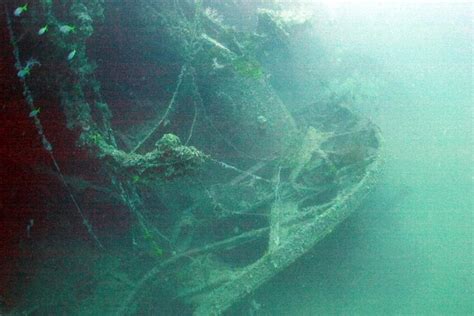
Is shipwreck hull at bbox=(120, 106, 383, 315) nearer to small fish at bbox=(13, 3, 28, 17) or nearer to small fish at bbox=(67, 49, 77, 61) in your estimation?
small fish at bbox=(67, 49, 77, 61)

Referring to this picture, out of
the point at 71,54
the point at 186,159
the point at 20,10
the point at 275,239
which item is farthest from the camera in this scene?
the point at 275,239

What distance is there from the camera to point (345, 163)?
611cm

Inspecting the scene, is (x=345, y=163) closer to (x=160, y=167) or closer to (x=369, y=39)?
(x=160, y=167)

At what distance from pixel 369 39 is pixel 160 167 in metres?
13.1

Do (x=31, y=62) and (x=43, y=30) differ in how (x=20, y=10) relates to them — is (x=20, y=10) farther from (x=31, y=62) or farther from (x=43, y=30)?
(x=31, y=62)

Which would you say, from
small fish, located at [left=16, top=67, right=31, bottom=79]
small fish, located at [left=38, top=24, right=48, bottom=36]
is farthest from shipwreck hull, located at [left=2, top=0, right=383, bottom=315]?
small fish, located at [left=38, top=24, right=48, bottom=36]

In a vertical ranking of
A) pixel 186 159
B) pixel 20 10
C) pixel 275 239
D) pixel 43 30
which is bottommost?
pixel 275 239

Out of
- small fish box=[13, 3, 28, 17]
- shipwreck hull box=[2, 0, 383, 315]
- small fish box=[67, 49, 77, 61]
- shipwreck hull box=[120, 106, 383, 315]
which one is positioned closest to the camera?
small fish box=[13, 3, 28, 17]

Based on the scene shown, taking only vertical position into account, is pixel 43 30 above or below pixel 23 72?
above

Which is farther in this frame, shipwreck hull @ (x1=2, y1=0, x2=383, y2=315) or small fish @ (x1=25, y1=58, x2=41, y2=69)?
shipwreck hull @ (x1=2, y1=0, x2=383, y2=315)

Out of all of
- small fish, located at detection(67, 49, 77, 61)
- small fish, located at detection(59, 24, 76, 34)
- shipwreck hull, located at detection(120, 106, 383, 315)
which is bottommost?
shipwreck hull, located at detection(120, 106, 383, 315)

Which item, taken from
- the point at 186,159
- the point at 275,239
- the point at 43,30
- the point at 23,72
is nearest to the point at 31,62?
the point at 23,72

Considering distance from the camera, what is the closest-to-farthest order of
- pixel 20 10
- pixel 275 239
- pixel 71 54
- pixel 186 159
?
pixel 20 10, pixel 71 54, pixel 186 159, pixel 275 239

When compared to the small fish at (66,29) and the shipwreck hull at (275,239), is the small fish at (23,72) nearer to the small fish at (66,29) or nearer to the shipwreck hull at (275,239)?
the small fish at (66,29)
